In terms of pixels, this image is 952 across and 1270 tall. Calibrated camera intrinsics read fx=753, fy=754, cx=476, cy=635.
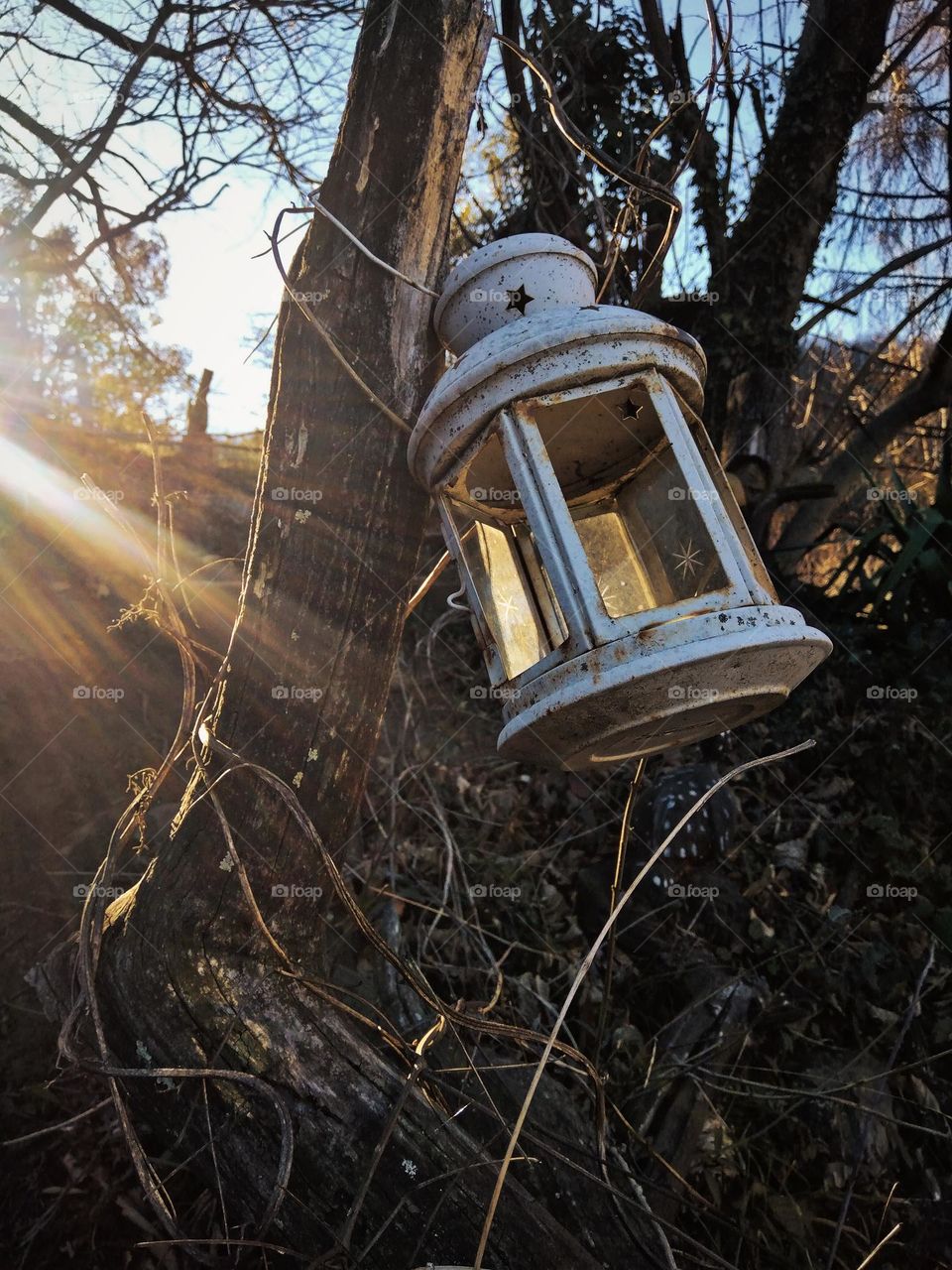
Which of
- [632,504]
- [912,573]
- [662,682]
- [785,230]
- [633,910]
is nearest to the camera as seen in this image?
[662,682]

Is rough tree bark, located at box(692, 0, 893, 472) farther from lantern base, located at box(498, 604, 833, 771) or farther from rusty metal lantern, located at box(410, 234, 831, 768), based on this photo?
lantern base, located at box(498, 604, 833, 771)

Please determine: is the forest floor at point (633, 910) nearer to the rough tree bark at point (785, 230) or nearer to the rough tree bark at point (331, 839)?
the rough tree bark at point (331, 839)

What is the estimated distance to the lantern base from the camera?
133 cm

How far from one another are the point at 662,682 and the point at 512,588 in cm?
59

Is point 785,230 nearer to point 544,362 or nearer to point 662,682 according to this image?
point 544,362

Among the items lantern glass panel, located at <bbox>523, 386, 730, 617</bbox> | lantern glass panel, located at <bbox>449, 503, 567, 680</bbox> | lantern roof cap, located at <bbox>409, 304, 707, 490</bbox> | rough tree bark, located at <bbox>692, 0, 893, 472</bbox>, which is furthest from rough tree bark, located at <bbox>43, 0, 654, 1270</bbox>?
rough tree bark, located at <bbox>692, 0, 893, 472</bbox>

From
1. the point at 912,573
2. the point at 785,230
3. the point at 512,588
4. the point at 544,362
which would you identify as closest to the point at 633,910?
the point at 512,588

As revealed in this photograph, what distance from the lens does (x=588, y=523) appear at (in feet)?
6.48

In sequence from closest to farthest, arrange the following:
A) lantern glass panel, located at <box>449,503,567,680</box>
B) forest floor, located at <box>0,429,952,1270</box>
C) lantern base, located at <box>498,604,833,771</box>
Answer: lantern base, located at <box>498,604,833,771</box>
lantern glass panel, located at <box>449,503,567,680</box>
forest floor, located at <box>0,429,952,1270</box>

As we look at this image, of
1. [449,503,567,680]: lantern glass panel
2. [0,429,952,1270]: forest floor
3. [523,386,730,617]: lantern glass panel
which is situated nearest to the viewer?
[523,386,730,617]: lantern glass panel

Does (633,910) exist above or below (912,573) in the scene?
below

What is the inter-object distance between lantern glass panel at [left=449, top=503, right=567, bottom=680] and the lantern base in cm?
26

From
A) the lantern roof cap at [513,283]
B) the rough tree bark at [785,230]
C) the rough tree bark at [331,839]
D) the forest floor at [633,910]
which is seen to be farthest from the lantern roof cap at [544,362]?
the rough tree bark at [785,230]

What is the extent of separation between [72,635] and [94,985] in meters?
2.14
